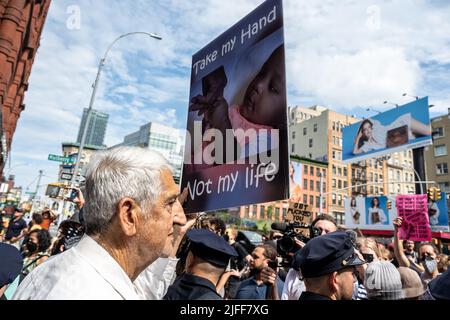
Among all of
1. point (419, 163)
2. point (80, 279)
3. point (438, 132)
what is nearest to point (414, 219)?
point (80, 279)

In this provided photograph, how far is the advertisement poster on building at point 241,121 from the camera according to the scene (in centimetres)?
268

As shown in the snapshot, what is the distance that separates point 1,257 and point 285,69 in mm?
2461

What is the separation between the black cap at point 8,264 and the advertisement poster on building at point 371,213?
34.9 meters

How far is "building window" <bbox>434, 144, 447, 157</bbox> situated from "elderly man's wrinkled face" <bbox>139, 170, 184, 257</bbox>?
7099 cm

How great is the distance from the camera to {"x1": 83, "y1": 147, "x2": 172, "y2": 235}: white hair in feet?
4.63

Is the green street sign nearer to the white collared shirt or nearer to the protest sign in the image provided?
the protest sign

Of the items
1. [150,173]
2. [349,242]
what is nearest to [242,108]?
[349,242]

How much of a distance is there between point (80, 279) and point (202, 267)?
1.68 meters

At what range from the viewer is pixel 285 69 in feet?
8.97

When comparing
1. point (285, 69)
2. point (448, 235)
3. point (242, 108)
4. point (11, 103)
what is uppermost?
point (11, 103)

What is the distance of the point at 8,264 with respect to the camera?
196 centimetres

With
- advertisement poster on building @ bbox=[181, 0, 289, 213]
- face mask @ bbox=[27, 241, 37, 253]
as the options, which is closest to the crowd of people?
advertisement poster on building @ bbox=[181, 0, 289, 213]
